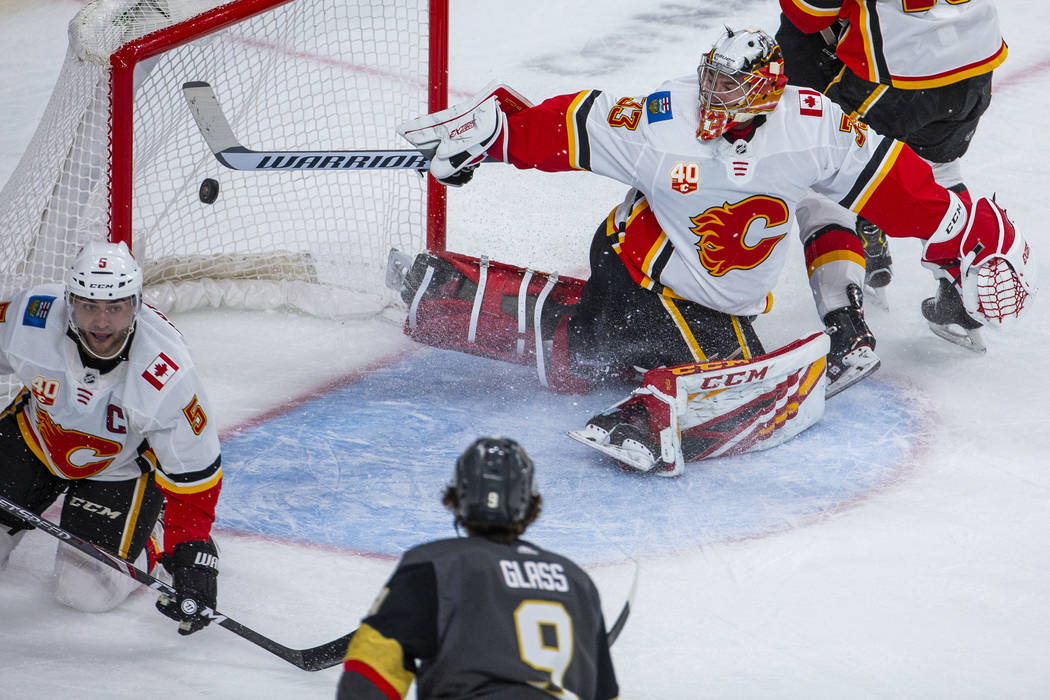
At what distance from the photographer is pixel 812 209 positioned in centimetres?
371

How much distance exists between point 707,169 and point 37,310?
1490 mm

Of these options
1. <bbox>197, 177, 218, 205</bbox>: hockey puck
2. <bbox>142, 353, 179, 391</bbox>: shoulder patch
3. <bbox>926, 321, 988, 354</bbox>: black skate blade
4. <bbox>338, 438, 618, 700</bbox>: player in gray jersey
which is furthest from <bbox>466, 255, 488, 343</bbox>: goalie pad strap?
<bbox>338, 438, 618, 700</bbox>: player in gray jersey

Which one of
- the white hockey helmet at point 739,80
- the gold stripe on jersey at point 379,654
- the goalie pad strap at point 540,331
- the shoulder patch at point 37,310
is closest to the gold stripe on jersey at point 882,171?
the white hockey helmet at point 739,80

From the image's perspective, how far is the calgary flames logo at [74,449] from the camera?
2.57m

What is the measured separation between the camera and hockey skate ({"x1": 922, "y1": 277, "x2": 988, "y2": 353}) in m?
3.74

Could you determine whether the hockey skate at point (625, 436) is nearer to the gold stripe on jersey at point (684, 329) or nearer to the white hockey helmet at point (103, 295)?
the gold stripe on jersey at point (684, 329)

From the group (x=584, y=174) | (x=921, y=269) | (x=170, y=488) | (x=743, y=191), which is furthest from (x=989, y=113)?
(x=170, y=488)

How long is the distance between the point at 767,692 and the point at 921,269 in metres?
2.23

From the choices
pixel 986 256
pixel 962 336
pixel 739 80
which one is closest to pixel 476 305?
pixel 739 80

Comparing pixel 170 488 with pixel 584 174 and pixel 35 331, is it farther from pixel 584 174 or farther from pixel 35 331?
pixel 584 174

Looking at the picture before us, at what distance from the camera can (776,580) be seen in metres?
2.77

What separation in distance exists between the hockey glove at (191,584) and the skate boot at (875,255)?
87.8 inches

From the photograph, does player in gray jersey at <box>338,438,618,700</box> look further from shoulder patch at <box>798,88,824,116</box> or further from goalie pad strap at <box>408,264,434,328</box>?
goalie pad strap at <box>408,264,434,328</box>

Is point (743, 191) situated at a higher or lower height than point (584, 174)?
higher
